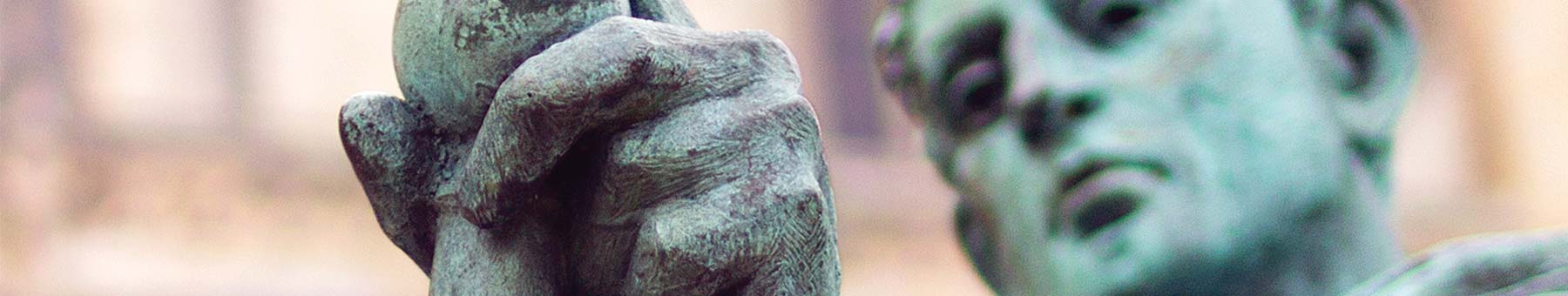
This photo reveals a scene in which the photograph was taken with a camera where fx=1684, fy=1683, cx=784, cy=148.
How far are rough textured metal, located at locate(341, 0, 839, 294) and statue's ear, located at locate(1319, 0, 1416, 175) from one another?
917 millimetres

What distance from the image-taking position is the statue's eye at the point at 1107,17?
1.77 m

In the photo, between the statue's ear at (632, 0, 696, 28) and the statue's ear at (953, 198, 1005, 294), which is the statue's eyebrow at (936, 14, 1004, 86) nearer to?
the statue's ear at (953, 198, 1005, 294)

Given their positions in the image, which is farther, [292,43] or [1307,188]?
[292,43]

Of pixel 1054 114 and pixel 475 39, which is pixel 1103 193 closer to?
pixel 1054 114

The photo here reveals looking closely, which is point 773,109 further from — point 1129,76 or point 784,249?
point 1129,76

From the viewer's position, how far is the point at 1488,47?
4.12 metres

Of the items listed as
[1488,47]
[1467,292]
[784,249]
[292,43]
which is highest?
[1488,47]

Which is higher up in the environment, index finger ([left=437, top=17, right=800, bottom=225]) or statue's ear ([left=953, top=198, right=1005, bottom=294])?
index finger ([left=437, top=17, right=800, bottom=225])

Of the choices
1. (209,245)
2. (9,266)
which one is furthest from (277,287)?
(9,266)

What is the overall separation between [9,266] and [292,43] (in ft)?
2.51

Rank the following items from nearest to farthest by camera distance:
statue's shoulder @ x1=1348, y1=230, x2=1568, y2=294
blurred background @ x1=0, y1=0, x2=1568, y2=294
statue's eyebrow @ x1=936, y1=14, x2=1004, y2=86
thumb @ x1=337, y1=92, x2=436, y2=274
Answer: thumb @ x1=337, y1=92, x2=436, y2=274 → statue's shoulder @ x1=1348, y1=230, x2=1568, y2=294 → statue's eyebrow @ x1=936, y1=14, x2=1004, y2=86 → blurred background @ x1=0, y1=0, x2=1568, y2=294

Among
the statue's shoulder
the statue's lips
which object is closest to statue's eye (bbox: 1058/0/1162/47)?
the statue's lips

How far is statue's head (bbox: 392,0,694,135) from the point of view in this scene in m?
0.99

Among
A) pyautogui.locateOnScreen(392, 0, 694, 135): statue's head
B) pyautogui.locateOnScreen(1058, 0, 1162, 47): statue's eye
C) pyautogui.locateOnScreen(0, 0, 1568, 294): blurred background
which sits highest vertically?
pyautogui.locateOnScreen(1058, 0, 1162, 47): statue's eye
